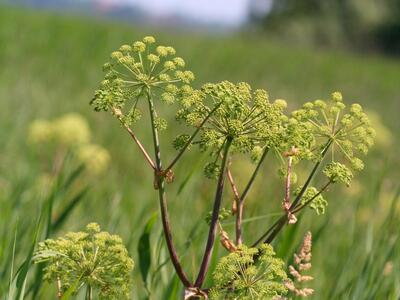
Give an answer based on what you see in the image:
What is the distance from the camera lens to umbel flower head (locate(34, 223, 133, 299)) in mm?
1017

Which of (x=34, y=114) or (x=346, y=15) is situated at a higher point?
(x=346, y=15)

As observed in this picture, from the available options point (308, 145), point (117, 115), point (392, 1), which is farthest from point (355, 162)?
point (392, 1)

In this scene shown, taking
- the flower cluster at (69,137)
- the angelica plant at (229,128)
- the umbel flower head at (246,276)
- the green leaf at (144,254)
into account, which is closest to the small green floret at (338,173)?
the angelica plant at (229,128)

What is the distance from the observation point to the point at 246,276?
0.99 meters

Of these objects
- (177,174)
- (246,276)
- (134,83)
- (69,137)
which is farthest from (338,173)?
(69,137)

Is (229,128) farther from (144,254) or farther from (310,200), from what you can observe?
(144,254)

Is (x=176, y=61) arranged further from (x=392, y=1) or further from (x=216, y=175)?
(x=392, y=1)

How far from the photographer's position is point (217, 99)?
0.99 metres

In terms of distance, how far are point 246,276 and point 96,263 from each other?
20 cm

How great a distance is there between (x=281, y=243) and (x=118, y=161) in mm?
3322

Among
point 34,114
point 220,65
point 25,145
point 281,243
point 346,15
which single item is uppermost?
point 346,15

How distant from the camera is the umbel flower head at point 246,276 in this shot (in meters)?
0.96

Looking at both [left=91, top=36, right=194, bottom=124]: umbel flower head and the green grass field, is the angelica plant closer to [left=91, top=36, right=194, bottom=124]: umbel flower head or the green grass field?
[left=91, top=36, right=194, bottom=124]: umbel flower head

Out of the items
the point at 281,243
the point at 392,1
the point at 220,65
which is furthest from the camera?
the point at 392,1
